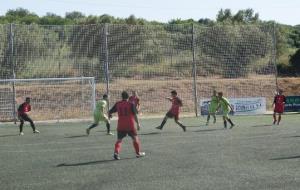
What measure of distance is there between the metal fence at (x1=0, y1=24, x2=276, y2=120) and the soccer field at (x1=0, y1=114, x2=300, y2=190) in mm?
11875

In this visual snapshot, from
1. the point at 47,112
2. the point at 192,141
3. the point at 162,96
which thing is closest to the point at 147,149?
the point at 192,141

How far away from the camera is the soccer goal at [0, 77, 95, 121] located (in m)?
33.9

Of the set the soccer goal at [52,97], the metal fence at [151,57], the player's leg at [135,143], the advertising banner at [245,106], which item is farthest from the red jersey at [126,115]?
the advertising banner at [245,106]

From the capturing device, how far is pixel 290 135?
2148 cm

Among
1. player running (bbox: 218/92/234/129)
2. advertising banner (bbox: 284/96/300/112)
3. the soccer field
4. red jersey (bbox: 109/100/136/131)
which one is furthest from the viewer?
advertising banner (bbox: 284/96/300/112)

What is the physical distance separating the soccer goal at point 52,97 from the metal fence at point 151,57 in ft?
2.54

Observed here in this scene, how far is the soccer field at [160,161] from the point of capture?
12.0m

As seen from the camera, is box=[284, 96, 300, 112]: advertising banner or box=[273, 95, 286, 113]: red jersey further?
box=[284, 96, 300, 112]: advertising banner

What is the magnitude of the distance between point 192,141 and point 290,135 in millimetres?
3558

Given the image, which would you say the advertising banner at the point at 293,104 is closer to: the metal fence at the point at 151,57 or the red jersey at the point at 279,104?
the metal fence at the point at 151,57

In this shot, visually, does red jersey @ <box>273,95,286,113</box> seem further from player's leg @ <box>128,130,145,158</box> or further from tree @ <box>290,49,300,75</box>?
tree @ <box>290,49,300,75</box>


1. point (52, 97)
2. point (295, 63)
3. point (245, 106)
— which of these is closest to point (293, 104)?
point (245, 106)

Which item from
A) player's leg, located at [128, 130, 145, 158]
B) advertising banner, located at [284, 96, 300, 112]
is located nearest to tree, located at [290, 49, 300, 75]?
advertising banner, located at [284, 96, 300, 112]

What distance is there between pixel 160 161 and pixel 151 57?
26.2 m
